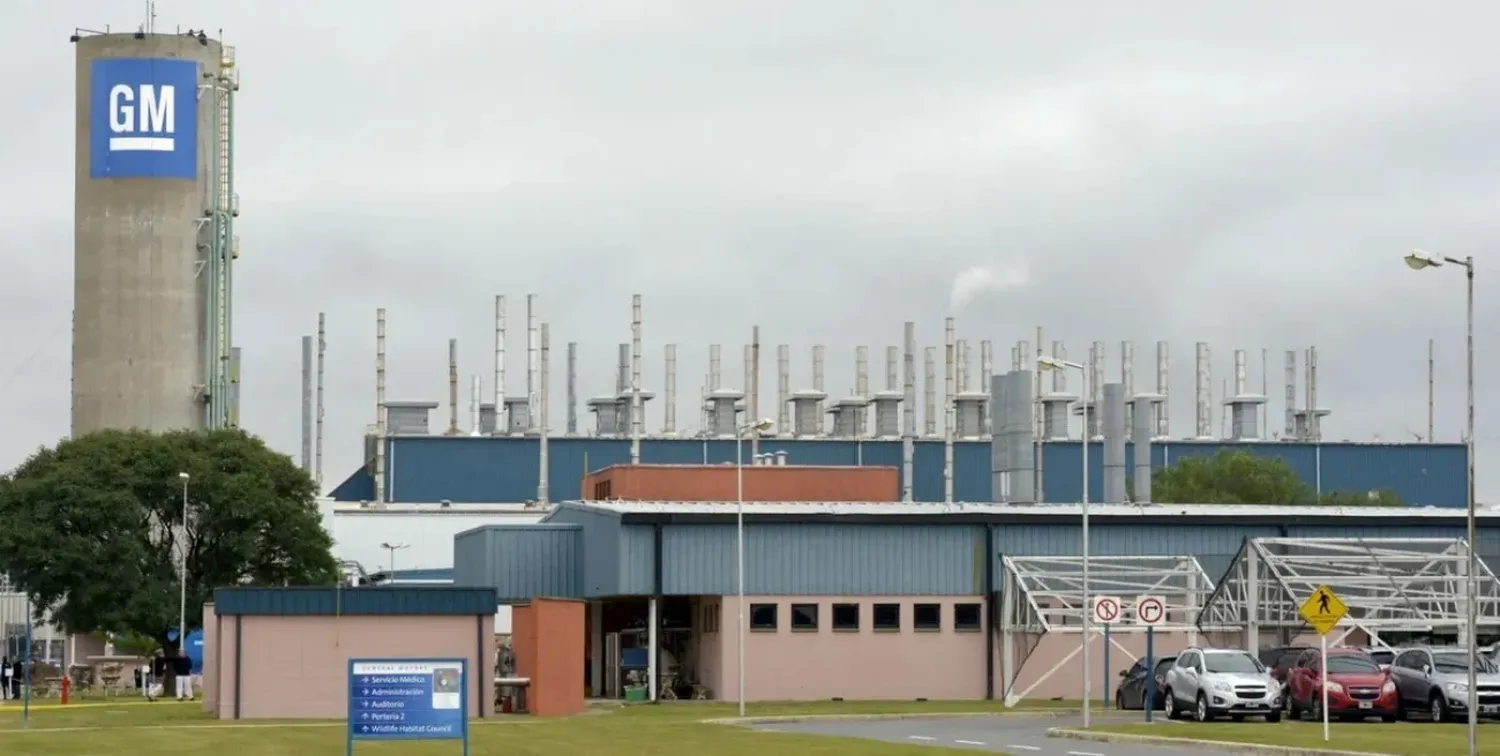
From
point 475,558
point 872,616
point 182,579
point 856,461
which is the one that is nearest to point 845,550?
point 872,616

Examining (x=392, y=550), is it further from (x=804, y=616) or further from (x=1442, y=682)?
(x=1442, y=682)

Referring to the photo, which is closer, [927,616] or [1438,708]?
[1438,708]

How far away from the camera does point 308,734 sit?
4675 cm

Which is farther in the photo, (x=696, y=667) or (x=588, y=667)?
(x=588, y=667)

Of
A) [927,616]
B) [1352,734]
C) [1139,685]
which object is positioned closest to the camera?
[1352,734]

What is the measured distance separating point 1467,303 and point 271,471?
66.6 metres

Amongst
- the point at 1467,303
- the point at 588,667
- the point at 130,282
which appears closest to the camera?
the point at 1467,303

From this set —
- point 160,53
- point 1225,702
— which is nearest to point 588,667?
point 1225,702

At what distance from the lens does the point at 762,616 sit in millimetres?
74062

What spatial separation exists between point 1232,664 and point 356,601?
21947mm

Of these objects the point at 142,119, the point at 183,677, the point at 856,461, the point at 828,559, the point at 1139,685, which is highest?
the point at 142,119

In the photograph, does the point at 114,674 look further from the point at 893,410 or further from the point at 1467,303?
the point at 1467,303

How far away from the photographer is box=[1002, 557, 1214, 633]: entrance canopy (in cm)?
7225

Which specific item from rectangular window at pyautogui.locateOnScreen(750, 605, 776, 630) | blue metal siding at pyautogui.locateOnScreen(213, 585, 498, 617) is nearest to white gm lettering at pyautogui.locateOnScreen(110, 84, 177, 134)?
rectangular window at pyautogui.locateOnScreen(750, 605, 776, 630)
